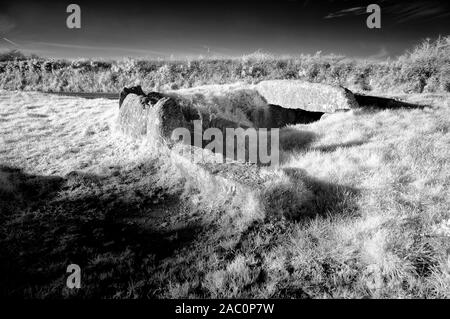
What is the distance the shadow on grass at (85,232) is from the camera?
13.5 feet

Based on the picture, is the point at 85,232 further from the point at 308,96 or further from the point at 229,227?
the point at 308,96

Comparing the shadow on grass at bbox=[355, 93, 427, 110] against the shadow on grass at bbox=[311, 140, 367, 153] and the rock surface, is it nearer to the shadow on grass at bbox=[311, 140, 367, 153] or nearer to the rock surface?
the rock surface

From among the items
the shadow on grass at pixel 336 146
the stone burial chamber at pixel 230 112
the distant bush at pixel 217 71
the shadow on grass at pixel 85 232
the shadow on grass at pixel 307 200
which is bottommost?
the shadow on grass at pixel 85 232

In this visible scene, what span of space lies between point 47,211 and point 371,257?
20.3 ft

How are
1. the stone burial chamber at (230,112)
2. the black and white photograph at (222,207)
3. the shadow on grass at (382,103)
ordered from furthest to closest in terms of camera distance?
the shadow on grass at (382,103) < the stone burial chamber at (230,112) < the black and white photograph at (222,207)

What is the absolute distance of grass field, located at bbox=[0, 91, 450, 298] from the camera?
12.5ft

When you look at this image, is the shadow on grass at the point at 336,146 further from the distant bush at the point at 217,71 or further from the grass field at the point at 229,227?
the distant bush at the point at 217,71

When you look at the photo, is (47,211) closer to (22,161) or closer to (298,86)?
(22,161)

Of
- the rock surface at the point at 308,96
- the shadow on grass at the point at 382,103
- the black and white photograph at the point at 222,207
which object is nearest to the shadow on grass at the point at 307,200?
the black and white photograph at the point at 222,207

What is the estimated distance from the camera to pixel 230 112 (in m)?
13.3

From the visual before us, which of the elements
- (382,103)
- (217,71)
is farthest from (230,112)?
(217,71)

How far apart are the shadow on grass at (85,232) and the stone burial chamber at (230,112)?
6.43 feet

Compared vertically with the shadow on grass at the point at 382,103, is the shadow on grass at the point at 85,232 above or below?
below

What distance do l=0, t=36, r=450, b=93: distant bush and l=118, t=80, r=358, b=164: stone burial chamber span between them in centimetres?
931
